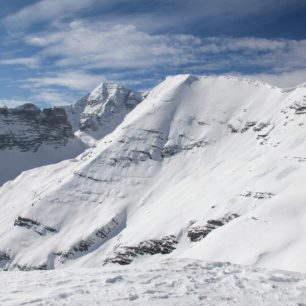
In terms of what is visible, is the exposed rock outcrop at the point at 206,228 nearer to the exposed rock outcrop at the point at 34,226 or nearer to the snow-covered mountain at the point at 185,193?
the snow-covered mountain at the point at 185,193

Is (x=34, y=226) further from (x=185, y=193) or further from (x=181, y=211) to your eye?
(x=181, y=211)

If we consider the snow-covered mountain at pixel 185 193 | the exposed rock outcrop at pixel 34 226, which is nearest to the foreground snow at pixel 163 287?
the snow-covered mountain at pixel 185 193

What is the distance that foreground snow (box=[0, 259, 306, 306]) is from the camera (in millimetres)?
16703

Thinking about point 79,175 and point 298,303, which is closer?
point 298,303

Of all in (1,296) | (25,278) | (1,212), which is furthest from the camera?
(1,212)

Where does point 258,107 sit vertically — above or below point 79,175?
above

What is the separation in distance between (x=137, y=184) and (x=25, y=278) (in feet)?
466

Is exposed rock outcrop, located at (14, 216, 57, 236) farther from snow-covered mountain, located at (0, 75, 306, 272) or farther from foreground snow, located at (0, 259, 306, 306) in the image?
foreground snow, located at (0, 259, 306, 306)

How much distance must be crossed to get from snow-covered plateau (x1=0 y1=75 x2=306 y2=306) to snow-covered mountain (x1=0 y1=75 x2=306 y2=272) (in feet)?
1.28

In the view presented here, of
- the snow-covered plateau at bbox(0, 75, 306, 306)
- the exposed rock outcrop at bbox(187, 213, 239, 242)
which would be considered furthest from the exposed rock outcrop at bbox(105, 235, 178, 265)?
the exposed rock outcrop at bbox(187, 213, 239, 242)

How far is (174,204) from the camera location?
13012 centimetres

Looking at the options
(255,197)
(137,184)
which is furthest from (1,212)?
(255,197)

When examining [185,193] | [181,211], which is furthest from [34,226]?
[181,211]

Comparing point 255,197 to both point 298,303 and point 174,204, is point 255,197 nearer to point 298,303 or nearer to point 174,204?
point 174,204
